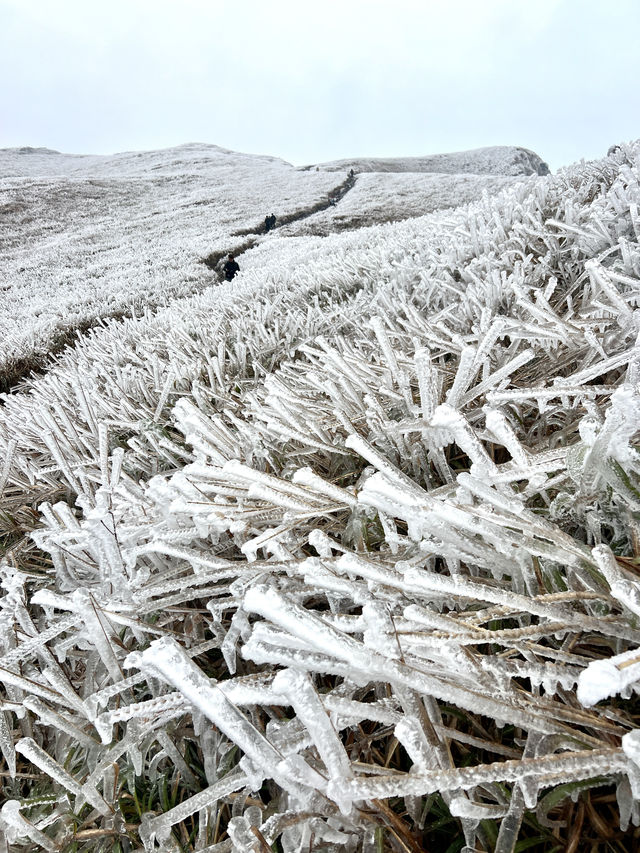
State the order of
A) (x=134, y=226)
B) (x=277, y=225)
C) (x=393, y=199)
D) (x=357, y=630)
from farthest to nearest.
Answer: (x=393, y=199) < (x=134, y=226) < (x=277, y=225) < (x=357, y=630)

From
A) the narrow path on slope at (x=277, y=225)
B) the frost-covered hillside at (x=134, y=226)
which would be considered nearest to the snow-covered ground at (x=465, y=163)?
the frost-covered hillside at (x=134, y=226)

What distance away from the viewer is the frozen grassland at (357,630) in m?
0.46

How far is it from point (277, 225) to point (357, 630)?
13.2m

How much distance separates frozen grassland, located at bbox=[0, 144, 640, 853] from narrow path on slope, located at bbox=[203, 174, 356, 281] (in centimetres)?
635

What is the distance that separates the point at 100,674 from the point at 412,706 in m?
0.57

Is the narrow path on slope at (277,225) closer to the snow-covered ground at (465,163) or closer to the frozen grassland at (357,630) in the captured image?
the frozen grassland at (357,630)

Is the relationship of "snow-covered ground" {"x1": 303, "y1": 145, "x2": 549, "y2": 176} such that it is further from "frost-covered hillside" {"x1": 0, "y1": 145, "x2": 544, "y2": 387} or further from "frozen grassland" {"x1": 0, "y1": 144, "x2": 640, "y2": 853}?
"frozen grassland" {"x1": 0, "y1": 144, "x2": 640, "y2": 853}

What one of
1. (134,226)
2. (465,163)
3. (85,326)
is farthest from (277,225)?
(465,163)

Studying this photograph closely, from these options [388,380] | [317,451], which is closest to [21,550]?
[317,451]

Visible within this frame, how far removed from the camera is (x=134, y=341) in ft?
9.66

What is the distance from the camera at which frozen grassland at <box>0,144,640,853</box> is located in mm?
460

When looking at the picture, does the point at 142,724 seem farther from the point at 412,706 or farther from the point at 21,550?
the point at 21,550

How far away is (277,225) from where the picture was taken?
12.6 metres

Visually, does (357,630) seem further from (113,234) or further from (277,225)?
(113,234)
